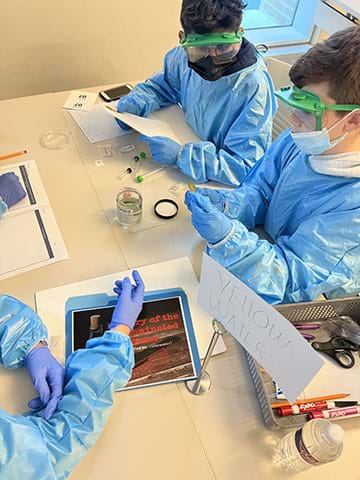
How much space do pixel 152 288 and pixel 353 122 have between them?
0.62 meters

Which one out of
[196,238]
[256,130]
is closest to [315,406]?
[196,238]

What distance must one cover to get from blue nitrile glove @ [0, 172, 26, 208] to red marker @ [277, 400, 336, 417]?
94cm

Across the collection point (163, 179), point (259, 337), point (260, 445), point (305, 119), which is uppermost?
point (305, 119)

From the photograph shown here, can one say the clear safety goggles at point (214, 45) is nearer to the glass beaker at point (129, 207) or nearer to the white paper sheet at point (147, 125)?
the white paper sheet at point (147, 125)

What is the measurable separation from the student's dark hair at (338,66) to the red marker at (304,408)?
65 centimetres

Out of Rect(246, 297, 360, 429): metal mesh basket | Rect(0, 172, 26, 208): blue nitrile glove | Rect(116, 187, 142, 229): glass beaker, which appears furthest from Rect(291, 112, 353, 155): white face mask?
Rect(0, 172, 26, 208): blue nitrile glove

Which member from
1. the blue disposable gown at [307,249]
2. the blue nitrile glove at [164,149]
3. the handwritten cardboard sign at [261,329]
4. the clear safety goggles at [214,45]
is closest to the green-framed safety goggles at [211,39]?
the clear safety goggles at [214,45]

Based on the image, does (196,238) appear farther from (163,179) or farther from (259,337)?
(259,337)

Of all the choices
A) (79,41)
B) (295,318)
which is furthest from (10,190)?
(79,41)

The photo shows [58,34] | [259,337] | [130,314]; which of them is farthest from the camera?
[58,34]

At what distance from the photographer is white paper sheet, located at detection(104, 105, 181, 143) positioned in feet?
4.80

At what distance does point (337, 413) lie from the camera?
900 mm

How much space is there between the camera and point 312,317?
1.05m

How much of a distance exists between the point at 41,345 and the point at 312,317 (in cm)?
64
